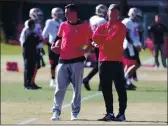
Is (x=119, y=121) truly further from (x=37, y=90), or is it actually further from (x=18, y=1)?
(x=18, y=1)

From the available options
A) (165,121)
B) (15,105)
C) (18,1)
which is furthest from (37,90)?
(18,1)

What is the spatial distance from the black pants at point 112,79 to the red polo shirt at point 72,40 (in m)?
0.51

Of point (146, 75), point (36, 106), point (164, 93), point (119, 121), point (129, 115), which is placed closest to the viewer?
point (119, 121)

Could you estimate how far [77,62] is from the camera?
38.9 ft

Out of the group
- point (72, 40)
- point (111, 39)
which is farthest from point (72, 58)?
point (111, 39)

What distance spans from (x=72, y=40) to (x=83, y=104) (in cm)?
300

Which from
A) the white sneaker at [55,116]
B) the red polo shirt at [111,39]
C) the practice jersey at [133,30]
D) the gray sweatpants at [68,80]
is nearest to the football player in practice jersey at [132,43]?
the practice jersey at [133,30]

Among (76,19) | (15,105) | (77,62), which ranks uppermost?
(76,19)

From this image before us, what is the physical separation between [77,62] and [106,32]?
0.75 meters

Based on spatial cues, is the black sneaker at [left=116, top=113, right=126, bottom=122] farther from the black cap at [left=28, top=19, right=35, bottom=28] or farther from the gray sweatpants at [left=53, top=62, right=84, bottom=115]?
the black cap at [left=28, top=19, right=35, bottom=28]

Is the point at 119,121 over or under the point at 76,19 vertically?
under

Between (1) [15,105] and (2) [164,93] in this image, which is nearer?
(1) [15,105]

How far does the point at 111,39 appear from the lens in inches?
462

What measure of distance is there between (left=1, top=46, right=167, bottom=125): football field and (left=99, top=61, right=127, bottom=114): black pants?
0.38m
